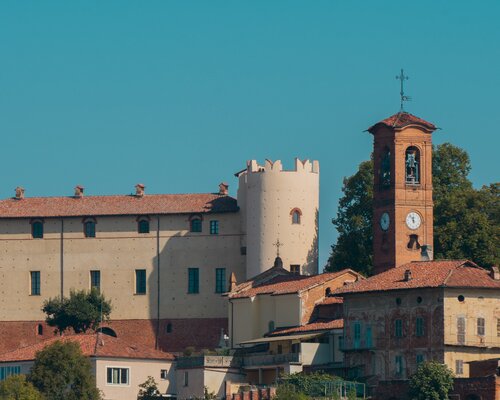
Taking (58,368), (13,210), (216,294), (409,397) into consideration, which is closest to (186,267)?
(216,294)

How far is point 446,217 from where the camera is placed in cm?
11088

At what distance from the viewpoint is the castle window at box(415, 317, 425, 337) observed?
94.8m

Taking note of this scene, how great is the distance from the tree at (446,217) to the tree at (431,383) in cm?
1776

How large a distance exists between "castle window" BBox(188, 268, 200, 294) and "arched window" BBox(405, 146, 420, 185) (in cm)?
1470

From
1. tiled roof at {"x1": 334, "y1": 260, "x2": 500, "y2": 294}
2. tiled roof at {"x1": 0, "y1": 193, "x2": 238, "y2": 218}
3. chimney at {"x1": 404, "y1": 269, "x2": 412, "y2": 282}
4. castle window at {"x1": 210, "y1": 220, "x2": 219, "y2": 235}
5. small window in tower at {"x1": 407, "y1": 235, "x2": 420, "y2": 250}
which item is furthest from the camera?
tiled roof at {"x1": 0, "y1": 193, "x2": 238, "y2": 218}

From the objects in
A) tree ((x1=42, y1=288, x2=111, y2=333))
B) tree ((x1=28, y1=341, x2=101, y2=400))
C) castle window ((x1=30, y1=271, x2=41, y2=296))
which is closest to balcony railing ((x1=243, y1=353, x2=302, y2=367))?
tree ((x1=28, y1=341, x2=101, y2=400))

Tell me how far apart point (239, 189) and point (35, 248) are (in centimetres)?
1174

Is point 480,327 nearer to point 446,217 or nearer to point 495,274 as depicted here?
point 495,274

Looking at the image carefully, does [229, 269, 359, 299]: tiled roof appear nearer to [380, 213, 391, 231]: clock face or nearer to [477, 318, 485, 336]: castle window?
[380, 213, 391, 231]: clock face

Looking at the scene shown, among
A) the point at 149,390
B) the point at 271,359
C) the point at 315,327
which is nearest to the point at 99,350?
the point at 149,390

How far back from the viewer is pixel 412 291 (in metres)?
95.5

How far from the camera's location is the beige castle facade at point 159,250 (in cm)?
11488

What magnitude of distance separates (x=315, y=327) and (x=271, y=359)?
272 centimetres

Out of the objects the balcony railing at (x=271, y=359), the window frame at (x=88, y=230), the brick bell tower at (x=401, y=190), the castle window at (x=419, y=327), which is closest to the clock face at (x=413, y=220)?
the brick bell tower at (x=401, y=190)
